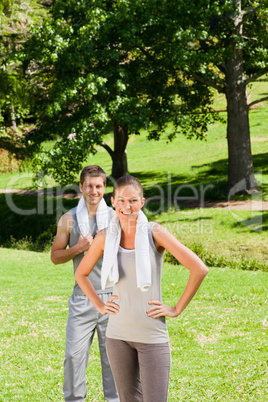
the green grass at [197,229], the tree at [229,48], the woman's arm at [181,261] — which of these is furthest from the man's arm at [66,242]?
the tree at [229,48]

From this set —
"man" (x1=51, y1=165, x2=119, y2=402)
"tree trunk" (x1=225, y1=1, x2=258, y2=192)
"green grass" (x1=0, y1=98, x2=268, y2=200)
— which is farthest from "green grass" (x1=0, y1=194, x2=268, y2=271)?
"man" (x1=51, y1=165, x2=119, y2=402)

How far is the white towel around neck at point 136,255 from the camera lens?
317cm

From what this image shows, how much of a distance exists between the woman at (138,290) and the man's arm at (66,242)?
3.23 ft

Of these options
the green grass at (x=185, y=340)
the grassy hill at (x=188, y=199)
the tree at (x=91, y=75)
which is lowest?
the green grass at (x=185, y=340)

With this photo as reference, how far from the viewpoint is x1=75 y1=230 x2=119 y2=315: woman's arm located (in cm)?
333

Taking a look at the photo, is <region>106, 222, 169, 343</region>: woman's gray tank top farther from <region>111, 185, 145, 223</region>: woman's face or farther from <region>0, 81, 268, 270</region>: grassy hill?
<region>0, 81, 268, 270</region>: grassy hill

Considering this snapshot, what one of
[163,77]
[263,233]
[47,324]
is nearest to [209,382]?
[47,324]

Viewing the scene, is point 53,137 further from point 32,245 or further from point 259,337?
point 259,337

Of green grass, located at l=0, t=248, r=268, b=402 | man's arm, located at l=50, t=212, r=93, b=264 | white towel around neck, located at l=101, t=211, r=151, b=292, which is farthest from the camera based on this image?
green grass, located at l=0, t=248, r=268, b=402

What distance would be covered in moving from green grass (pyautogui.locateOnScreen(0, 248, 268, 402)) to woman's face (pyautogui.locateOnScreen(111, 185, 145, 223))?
288cm

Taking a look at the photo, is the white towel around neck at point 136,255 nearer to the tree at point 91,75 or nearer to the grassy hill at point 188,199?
the grassy hill at point 188,199

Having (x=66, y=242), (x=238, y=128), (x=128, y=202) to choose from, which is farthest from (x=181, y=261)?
(x=238, y=128)

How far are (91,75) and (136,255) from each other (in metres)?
17.0

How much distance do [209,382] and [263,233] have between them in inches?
527
